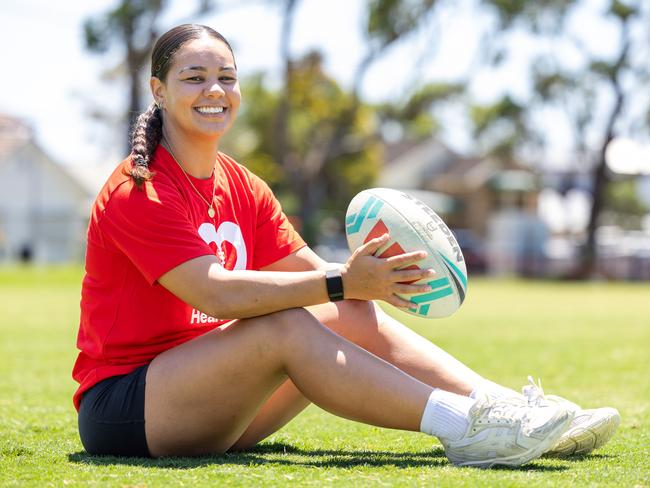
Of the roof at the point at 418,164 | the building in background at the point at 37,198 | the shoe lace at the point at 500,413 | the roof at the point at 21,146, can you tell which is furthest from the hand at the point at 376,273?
the roof at the point at 418,164

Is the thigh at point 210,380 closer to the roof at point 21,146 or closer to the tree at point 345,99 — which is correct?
the tree at point 345,99

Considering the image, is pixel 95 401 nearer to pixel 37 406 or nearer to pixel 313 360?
pixel 313 360

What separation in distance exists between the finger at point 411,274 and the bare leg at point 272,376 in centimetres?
26

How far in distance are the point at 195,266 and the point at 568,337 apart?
7787 millimetres

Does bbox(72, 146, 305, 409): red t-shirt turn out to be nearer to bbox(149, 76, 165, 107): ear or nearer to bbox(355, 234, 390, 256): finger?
bbox(149, 76, 165, 107): ear

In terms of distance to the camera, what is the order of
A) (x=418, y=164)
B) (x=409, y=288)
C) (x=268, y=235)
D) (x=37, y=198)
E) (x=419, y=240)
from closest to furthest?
1. (x=409, y=288)
2. (x=419, y=240)
3. (x=268, y=235)
4. (x=37, y=198)
5. (x=418, y=164)

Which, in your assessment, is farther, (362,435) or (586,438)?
(362,435)

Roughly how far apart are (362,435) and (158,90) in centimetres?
161

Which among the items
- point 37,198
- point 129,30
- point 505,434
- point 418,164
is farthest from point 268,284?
point 418,164

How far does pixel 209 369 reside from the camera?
311 cm

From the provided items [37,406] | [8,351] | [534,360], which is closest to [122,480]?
[37,406]

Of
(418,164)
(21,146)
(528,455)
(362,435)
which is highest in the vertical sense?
(21,146)

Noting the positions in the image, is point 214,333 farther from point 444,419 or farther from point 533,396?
point 533,396

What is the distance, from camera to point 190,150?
3.47 metres
